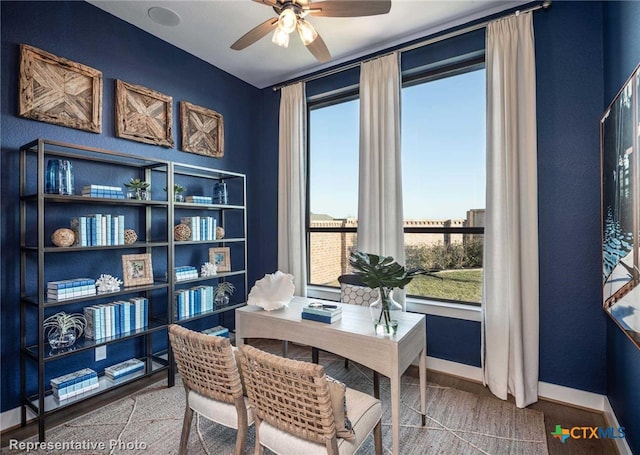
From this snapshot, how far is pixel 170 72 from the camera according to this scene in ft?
10.4

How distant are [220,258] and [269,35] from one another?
233cm

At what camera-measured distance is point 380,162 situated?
310cm

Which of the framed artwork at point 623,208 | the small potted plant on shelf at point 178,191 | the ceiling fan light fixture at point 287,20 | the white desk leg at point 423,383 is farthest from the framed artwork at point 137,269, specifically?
the framed artwork at point 623,208

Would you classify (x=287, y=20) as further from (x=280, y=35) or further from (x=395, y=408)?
(x=395, y=408)

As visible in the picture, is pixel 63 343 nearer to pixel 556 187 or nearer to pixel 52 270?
pixel 52 270

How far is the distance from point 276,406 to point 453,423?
4.91 feet

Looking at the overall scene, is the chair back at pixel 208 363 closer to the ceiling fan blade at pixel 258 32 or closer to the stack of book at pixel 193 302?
the stack of book at pixel 193 302

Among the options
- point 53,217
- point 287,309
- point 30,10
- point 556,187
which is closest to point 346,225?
point 287,309

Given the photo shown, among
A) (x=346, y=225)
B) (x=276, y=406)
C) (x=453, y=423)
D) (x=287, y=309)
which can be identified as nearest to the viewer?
(x=276, y=406)

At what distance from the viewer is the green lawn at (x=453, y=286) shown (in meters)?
2.88

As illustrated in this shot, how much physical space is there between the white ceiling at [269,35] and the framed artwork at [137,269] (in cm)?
210

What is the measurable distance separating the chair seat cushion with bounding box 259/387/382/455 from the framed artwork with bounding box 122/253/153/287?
6.02 feet

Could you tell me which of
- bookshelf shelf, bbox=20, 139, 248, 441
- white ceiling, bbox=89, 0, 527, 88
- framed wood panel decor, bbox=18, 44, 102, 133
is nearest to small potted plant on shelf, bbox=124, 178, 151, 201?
bookshelf shelf, bbox=20, 139, 248, 441

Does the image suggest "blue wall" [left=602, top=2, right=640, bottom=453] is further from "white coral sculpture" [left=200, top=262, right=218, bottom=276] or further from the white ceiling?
"white coral sculpture" [left=200, top=262, right=218, bottom=276]
